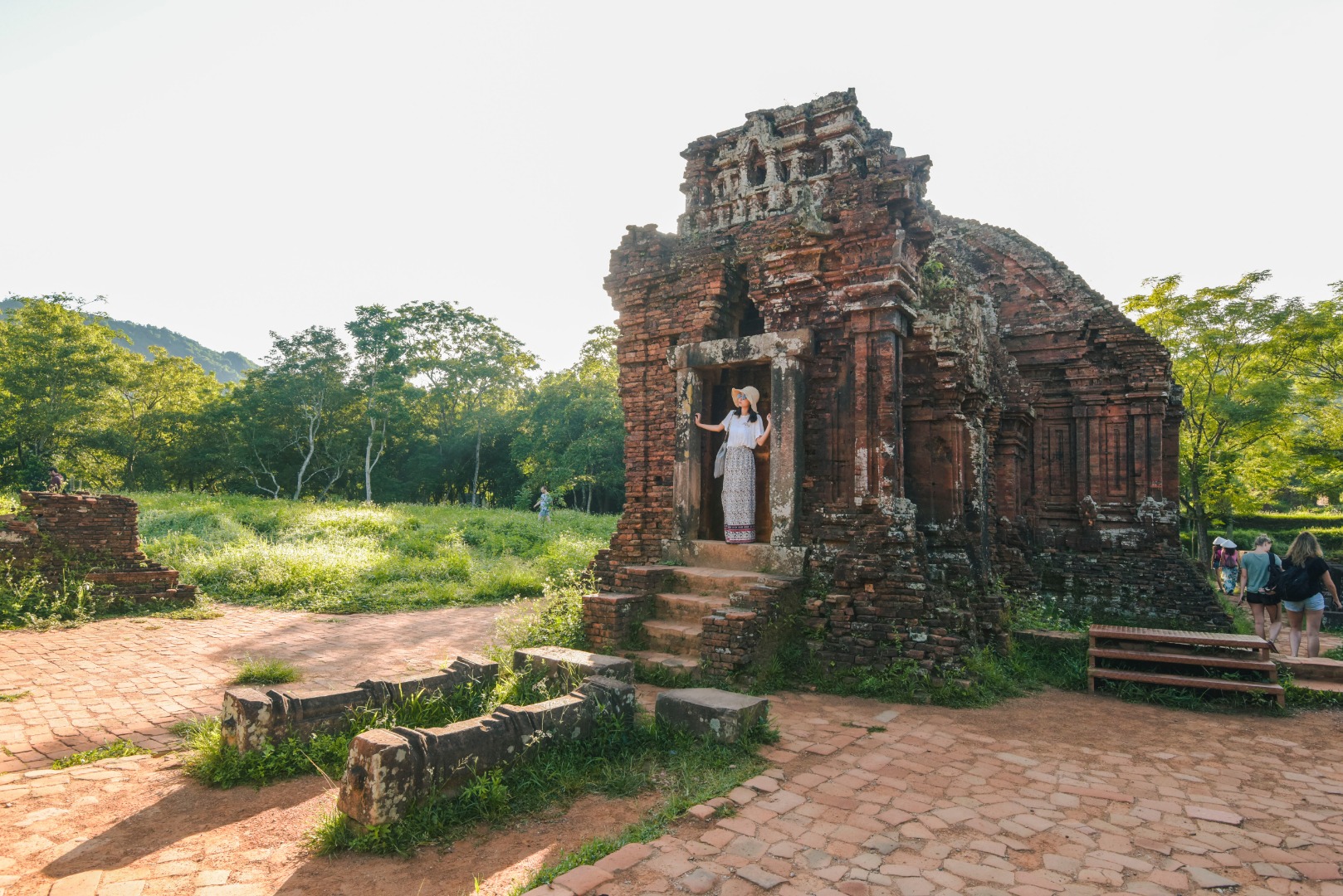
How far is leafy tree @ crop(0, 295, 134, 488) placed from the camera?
24.7 metres

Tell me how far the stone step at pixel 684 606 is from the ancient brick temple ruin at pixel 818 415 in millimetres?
23

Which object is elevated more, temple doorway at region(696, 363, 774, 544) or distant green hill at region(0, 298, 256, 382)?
distant green hill at region(0, 298, 256, 382)

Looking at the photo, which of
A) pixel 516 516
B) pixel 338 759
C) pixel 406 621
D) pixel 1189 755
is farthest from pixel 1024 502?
pixel 516 516

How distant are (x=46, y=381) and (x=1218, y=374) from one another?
38.0 metres

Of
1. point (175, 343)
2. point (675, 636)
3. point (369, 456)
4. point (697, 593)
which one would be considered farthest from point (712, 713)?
point (175, 343)

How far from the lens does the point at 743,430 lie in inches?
322

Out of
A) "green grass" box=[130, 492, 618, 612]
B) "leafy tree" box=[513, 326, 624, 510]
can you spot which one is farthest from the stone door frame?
"leafy tree" box=[513, 326, 624, 510]

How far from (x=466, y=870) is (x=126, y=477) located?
38.0 m

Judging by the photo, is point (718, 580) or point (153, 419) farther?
point (153, 419)

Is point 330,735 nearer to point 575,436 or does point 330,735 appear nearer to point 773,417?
point 773,417

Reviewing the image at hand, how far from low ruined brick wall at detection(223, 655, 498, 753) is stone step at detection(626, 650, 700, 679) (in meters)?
1.92

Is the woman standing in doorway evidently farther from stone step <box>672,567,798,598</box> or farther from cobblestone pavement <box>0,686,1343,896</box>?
cobblestone pavement <box>0,686,1343,896</box>

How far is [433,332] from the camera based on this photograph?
3656cm

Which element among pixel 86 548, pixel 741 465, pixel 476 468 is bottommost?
pixel 86 548
